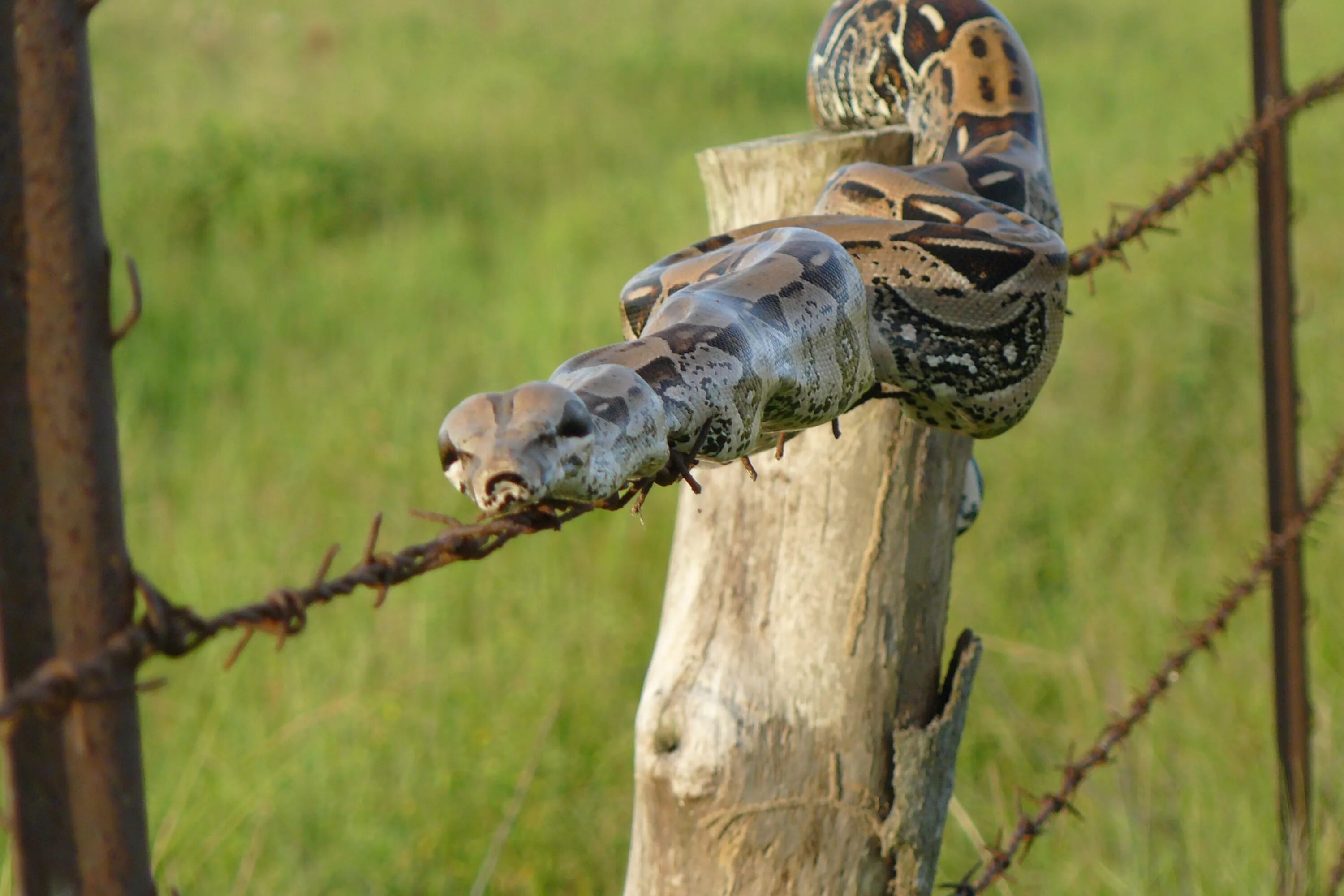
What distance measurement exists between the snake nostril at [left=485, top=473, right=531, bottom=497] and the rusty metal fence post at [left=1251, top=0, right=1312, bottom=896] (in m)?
2.47

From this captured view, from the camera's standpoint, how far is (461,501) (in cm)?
547

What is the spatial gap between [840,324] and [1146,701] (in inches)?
50.1

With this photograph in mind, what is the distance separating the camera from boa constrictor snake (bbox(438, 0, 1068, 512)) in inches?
41.6

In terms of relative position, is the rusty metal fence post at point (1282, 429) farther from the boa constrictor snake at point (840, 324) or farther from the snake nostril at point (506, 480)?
the snake nostril at point (506, 480)

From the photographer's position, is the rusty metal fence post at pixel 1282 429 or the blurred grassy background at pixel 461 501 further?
the blurred grassy background at pixel 461 501

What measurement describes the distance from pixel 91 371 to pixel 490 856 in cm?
229

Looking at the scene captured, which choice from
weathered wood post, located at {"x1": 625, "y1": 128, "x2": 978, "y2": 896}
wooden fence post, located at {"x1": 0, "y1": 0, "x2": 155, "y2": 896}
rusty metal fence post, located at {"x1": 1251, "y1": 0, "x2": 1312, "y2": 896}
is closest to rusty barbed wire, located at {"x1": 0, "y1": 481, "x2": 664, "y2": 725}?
wooden fence post, located at {"x1": 0, "y1": 0, "x2": 155, "y2": 896}

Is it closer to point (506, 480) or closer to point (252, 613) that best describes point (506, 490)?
point (506, 480)

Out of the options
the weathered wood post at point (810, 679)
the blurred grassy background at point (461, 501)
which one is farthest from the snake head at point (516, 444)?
the blurred grassy background at point (461, 501)

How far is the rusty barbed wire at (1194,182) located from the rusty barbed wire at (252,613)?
1.25m

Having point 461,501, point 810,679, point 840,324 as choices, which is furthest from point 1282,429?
point 461,501

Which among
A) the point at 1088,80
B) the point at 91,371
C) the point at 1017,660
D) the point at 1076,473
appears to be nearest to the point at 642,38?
the point at 1088,80

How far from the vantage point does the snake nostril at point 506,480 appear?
100cm

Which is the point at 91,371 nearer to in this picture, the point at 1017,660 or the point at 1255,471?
the point at 1017,660
